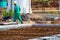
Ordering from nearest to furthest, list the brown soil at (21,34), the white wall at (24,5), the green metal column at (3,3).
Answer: the brown soil at (21,34) → the white wall at (24,5) → the green metal column at (3,3)

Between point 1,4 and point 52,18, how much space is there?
6239 millimetres

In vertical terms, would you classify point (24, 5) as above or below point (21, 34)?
above

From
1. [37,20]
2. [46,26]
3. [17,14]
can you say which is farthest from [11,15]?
[46,26]

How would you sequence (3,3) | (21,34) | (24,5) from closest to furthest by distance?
(21,34)
(24,5)
(3,3)

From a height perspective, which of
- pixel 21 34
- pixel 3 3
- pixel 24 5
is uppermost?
pixel 3 3

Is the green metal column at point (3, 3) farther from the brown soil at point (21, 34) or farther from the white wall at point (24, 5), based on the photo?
the brown soil at point (21, 34)

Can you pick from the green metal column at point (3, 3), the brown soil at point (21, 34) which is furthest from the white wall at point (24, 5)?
the brown soil at point (21, 34)

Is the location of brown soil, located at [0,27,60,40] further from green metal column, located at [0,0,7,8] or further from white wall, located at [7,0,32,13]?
green metal column, located at [0,0,7,8]

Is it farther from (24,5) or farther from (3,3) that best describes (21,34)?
(3,3)

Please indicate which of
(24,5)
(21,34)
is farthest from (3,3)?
(21,34)

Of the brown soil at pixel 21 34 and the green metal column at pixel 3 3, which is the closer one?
the brown soil at pixel 21 34

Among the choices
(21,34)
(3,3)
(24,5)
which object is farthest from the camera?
(3,3)

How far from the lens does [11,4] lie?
28656mm

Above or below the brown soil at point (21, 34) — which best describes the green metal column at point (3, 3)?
above
